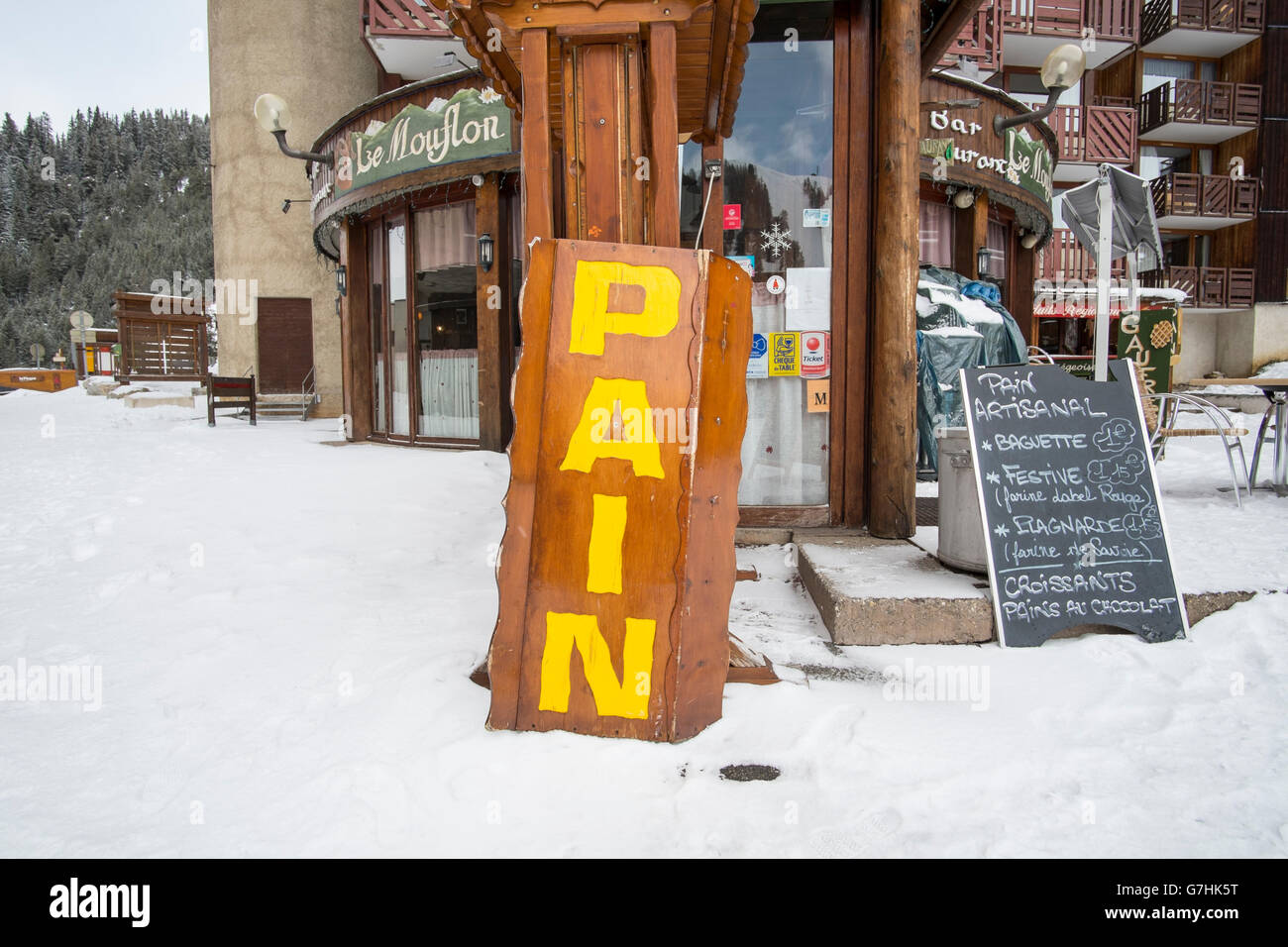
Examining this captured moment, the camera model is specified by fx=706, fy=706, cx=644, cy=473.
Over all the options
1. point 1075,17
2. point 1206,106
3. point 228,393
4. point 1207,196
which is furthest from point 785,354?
point 1206,106

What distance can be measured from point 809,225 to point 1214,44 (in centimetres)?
2241

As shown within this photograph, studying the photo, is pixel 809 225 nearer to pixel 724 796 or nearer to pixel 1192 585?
pixel 1192 585

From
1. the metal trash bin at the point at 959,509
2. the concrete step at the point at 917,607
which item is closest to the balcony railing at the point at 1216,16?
the metal trash bin at the point at 959,509

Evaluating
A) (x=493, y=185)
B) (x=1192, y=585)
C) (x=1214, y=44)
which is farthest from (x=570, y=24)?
(x=1214, y=44)

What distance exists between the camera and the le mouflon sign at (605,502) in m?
2.37

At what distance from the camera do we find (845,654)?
3.09 m

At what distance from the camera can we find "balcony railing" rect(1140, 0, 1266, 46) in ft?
59.7

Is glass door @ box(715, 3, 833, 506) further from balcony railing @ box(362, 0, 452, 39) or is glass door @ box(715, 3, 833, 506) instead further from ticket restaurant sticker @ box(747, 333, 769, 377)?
balcony railing @ box(362, 0, 452, 39)

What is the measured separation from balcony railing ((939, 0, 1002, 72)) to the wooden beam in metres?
9.15

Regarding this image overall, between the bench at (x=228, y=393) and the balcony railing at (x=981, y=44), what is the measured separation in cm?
1344

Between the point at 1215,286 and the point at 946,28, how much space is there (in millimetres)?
19739

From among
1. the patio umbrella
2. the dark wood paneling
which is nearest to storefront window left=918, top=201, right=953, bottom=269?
the patio umbrella

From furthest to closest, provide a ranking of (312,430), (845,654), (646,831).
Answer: (312,430)
(845,654)
(646,831)
